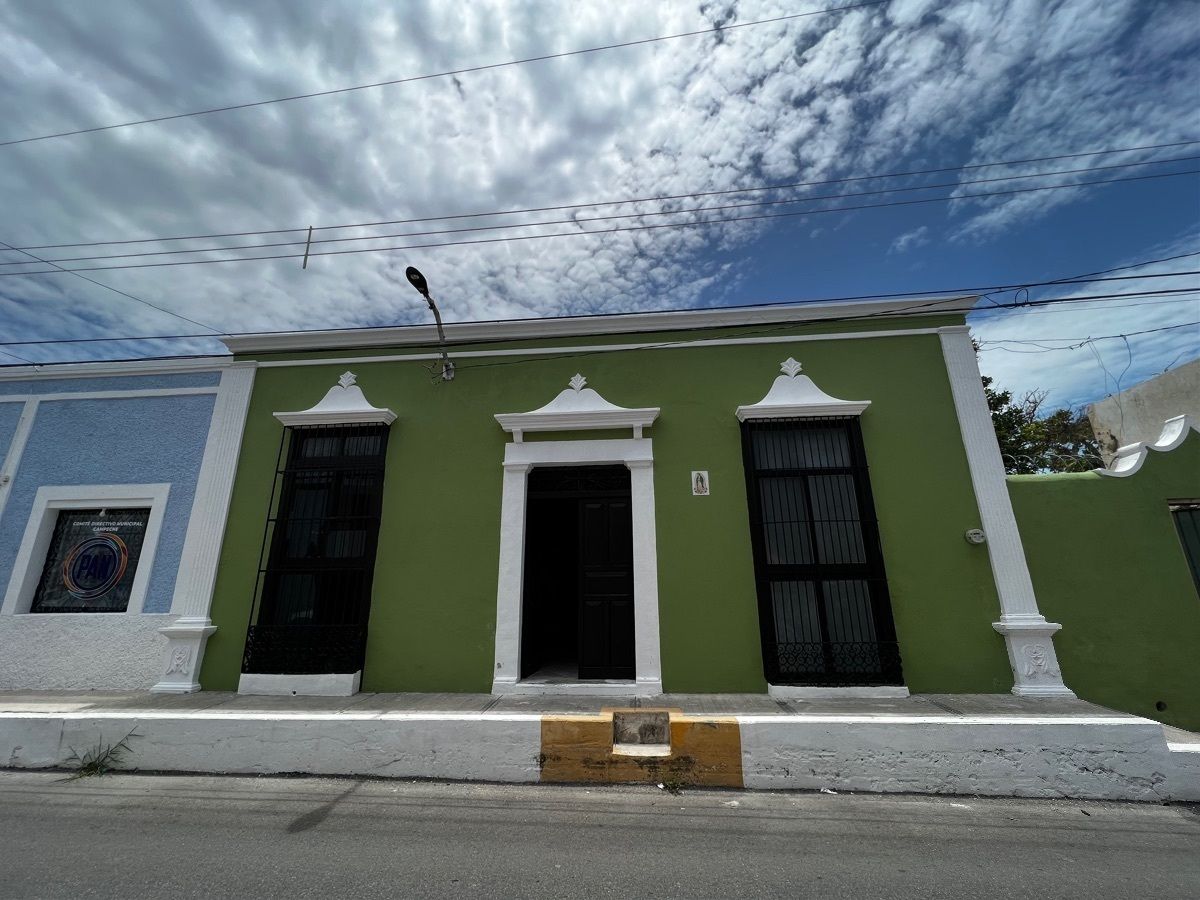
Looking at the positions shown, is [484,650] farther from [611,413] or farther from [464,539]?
[611,413]

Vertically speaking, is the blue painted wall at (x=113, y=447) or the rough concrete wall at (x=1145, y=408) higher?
the rough concrete wall at (x=1145, y=408)

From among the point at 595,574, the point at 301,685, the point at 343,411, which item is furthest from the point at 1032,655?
the point at 343,411

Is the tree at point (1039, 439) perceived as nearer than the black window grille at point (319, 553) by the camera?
No

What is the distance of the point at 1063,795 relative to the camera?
3.75 meters

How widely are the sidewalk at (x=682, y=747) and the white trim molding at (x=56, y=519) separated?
1.98 metres

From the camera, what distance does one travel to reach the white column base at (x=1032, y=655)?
5219 mm

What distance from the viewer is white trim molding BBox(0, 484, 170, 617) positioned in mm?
6371

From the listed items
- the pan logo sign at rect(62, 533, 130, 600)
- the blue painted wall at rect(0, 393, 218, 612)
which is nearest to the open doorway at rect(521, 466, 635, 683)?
the blue painted wall at rect(0, 393, 218, 612)

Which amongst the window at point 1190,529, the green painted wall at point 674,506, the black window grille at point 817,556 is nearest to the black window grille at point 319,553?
the green painted wall at point 674,506

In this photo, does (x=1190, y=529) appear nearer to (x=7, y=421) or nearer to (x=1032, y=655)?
(x=1032, y=655)

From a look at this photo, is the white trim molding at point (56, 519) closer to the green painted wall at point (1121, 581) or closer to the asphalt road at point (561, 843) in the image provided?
the asphalt road at point (561, 843)

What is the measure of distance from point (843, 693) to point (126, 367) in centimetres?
984

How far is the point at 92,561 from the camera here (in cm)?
659

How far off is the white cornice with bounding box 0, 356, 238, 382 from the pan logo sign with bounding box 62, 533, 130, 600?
2.21m
